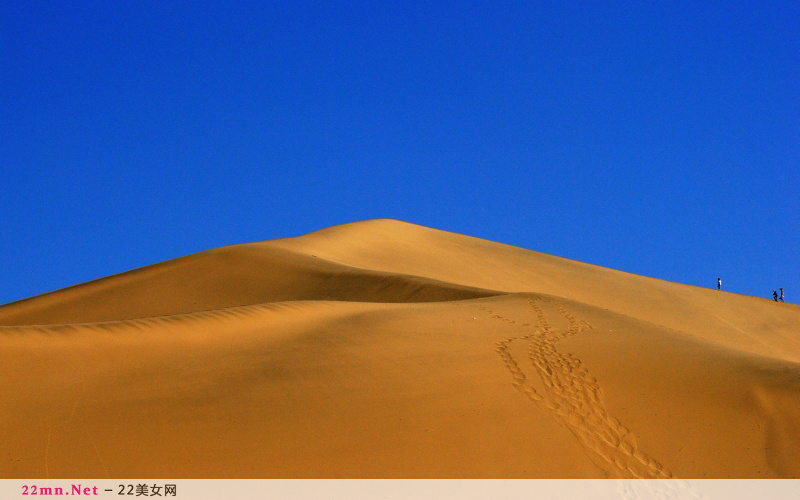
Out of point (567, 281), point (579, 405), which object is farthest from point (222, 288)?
point (579, 405)

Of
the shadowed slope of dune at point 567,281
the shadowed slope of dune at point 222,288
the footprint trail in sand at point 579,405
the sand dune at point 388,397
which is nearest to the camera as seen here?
the sand dune at point 388,397

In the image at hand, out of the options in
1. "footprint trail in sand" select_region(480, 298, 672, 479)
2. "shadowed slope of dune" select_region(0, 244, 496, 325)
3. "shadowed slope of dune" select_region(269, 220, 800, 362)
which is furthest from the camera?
"shadowed slope of dune" select_region(269, 220, 800, 362)

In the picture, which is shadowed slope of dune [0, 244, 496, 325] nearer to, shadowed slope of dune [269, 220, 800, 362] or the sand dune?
shadowed slope of dune [269, 220, 800, 362]

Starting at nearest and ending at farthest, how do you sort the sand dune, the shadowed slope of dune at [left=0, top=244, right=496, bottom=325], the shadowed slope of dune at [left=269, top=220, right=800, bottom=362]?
1. the sand dune
2. the shadowed slope of dune at [left=0, top=244, right=496, bottom=325]
3. the shadowed slope of dune at [left=269, top=220, right=800, bottom=362]

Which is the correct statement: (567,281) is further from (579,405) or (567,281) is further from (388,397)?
(388,397)

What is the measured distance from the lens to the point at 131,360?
968cm

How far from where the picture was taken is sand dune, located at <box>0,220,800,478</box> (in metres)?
7.34

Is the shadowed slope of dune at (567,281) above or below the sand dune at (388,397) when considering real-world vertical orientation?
above

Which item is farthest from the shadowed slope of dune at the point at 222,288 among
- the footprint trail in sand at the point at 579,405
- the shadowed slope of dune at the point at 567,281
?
the footprint trail in sand at the point at 579,405

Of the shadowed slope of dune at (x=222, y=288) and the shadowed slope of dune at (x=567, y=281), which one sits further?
the shadowed slope of dune at (x=567, y=281)

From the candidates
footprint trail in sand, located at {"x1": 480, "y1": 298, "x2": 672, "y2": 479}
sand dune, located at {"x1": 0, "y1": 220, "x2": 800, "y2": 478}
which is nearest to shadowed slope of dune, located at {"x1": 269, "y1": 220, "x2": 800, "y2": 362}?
sand dune, located at {"x1": 0, "y1": 220, "x2": 800, "y2": 478}

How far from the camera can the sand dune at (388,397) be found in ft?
24.1

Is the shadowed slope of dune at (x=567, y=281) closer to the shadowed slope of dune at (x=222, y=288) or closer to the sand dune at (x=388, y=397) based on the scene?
the shadowed slope of dune at (x=222, y=288)
